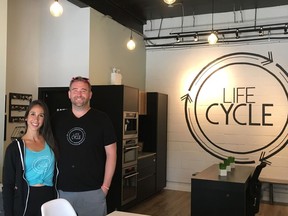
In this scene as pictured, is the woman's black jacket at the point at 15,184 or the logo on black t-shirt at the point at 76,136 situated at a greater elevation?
the logo on black t-shirt at the point at 76,136

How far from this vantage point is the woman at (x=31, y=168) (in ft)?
7.00

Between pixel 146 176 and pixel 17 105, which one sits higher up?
pixel 17 105

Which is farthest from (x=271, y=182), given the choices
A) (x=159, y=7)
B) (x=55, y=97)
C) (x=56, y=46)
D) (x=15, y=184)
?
(x=15, y=184)

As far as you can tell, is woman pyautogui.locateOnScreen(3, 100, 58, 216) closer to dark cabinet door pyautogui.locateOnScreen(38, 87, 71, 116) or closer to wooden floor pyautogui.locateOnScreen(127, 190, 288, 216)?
dark cabinet door pyautogui.locateOnScreen(38, 87, 71, 116)

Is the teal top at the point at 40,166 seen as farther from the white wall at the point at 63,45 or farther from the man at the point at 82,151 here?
the white wall at the point at 63,45

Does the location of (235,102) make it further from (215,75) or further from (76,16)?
(76,16)

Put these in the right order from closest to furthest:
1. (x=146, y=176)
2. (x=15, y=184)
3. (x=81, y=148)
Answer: (x=15, y=184) < (x=81, y=148) < (x=146, y=176)

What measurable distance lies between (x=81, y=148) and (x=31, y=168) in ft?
1.41

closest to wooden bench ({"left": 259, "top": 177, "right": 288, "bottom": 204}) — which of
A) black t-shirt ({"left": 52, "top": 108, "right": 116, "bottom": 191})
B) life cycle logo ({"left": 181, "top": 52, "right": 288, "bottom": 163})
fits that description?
life cycle logo ({"left": 181, "top": 52, "right": 288, "bottom": 163})

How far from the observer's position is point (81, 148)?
251cm

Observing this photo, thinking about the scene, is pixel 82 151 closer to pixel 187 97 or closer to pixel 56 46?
pixel 56 46

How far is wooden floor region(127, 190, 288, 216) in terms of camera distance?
493 centimetres

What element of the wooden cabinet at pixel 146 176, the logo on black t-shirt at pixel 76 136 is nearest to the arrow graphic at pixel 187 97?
the wooden cabinet at pixel 146 176

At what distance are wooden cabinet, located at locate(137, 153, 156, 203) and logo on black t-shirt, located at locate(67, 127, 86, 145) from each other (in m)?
2.77
